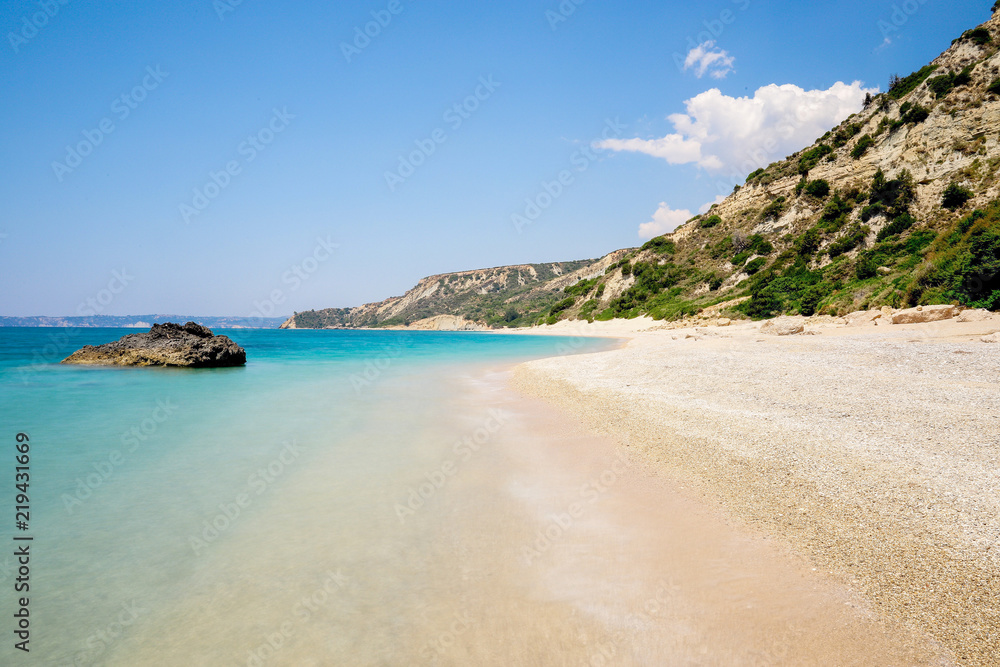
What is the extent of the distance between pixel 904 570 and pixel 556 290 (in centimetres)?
12039

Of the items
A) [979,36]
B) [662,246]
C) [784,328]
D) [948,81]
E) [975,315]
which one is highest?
[979,36]

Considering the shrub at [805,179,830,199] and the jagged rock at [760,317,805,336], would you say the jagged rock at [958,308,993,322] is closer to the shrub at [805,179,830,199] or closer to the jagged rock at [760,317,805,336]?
the jagged rock at [760,317,805,336]

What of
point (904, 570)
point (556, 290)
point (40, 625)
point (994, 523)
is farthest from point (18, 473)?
point (556, 290)

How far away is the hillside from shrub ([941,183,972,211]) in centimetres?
6

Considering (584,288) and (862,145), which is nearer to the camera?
(862,145)

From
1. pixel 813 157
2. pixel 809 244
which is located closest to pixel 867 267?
pixel 809 244

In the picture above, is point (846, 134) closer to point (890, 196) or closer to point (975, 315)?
point (890, 196)

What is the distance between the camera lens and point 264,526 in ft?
16.9

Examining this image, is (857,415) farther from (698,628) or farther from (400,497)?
(400,497)

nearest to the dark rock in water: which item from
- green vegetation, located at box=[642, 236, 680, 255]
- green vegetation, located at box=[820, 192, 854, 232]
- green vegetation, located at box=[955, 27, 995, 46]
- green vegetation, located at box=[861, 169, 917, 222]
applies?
green vegetation, located at box=[861, 169, 917, 222]

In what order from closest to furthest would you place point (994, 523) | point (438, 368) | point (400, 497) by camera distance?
point (994, 523) < point (400, 497) < point (438, 368)
